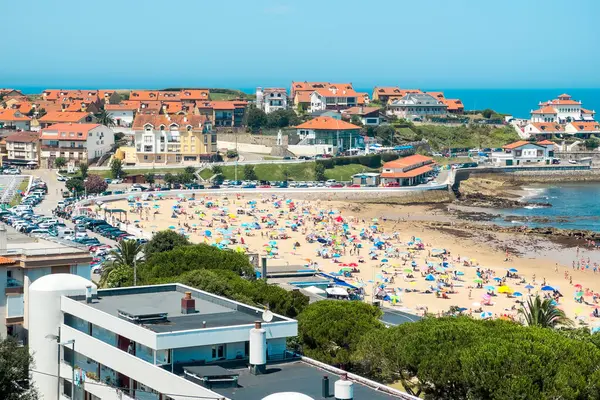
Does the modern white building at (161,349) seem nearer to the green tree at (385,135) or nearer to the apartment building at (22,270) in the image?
the apartment building at (22,270)

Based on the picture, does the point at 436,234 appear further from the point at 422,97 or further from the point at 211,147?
the point at 422,97

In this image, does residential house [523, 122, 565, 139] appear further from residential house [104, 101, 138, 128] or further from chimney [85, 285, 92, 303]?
chimney [85, 285, 92, 303]

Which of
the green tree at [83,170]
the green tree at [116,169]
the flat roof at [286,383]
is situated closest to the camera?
the flat roof at [286,383]

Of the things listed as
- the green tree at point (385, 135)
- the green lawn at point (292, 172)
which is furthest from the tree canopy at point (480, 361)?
the green tree at point (385, 135)

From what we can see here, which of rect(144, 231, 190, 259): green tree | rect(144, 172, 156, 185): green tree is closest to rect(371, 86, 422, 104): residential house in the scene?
rect(144, 172, 156, 185): green tree

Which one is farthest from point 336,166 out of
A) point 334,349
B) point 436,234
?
point 334,349

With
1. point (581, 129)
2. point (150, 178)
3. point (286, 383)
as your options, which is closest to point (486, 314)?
point (286, 383)
